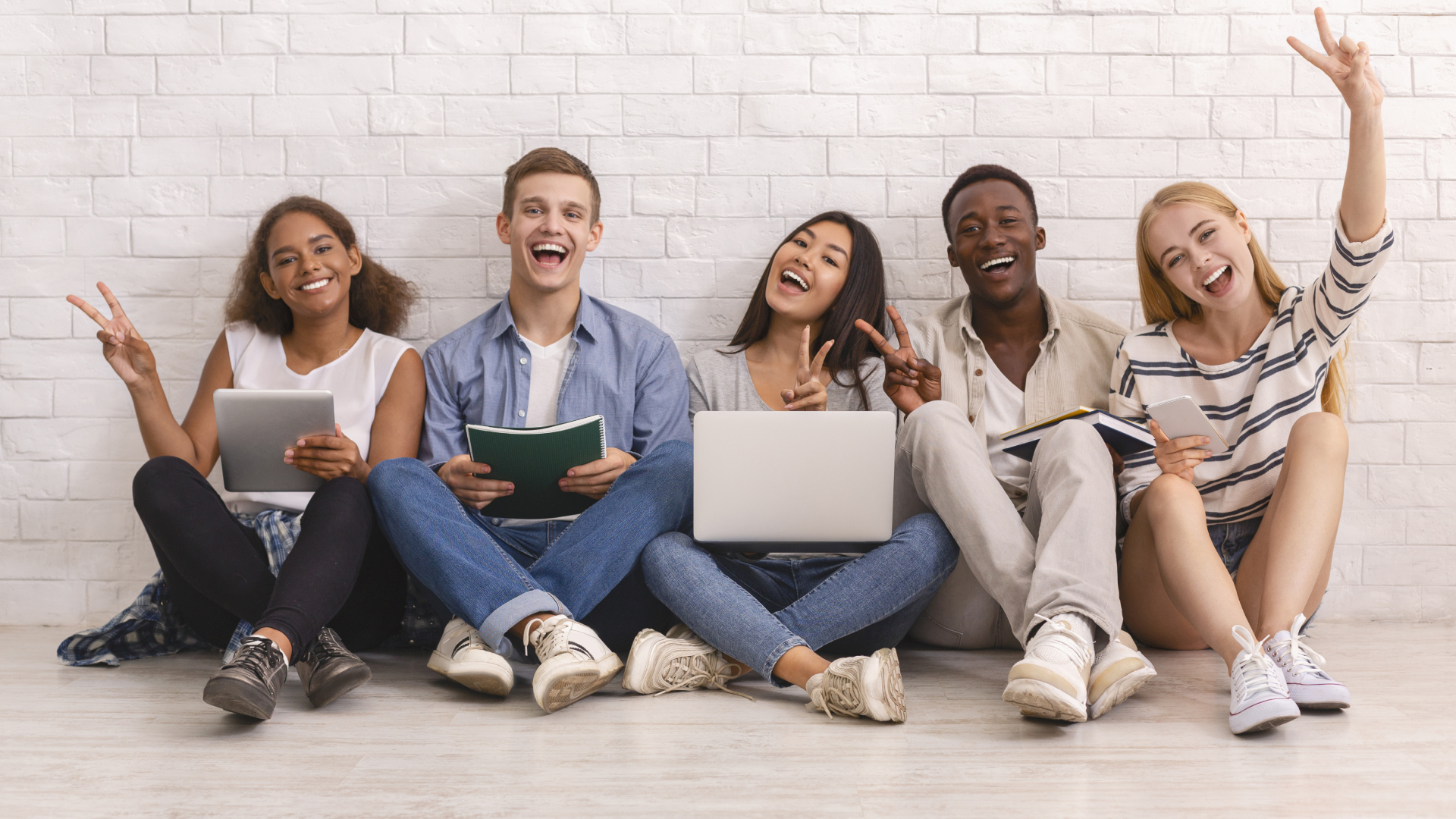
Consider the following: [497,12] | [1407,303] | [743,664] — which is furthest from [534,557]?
[1407,303]

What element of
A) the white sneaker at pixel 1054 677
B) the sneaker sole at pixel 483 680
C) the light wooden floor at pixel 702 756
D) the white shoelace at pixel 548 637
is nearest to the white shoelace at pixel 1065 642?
the white sneaker at pixel 1054 677

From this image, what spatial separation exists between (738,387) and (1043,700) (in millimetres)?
1166

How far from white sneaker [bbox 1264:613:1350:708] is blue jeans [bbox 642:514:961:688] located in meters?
0.60

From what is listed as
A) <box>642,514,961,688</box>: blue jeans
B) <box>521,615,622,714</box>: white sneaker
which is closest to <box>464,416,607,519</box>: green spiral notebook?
<box>642,514,961,688</box>: blue jeans

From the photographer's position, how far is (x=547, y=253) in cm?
237

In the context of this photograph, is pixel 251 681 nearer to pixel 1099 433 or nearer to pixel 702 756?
pixel 702 756

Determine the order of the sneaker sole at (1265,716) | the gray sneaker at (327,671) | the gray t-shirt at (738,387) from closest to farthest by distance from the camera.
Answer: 1. the sneaker sole at (1265,716)
2. the gray sneaker at (327,671)
3. the gray t-shirt at (738,387)

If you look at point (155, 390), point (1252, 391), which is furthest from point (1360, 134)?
point (155, 390)

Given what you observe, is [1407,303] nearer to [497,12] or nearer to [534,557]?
[534,557]

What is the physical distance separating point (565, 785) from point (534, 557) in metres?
0.84

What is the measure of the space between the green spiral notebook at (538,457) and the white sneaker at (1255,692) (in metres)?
1.24

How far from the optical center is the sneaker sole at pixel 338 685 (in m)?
1.73

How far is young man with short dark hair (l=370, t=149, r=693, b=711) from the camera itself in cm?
179

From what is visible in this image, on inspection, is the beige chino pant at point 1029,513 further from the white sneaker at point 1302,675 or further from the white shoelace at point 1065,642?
the white sneaker at point 1302,675
